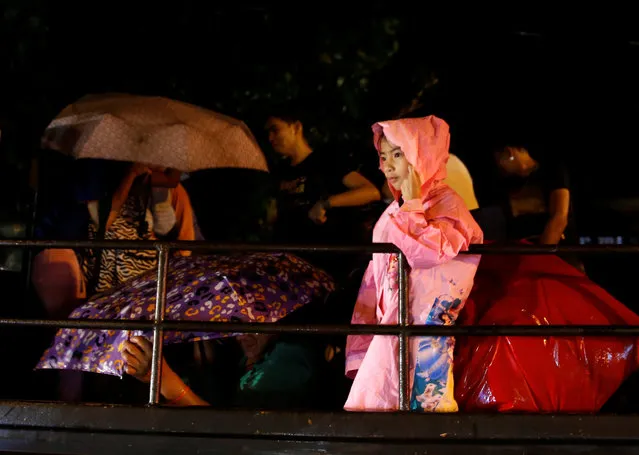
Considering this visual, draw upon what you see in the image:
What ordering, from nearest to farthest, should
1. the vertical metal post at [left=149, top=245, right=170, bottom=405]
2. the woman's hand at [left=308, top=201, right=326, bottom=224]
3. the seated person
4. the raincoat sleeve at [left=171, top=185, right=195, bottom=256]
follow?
the vertical metal post at [left=149, top=245, right=170, bottom=405] < the seated person < the woman's hand at [left=308, top=201, right=326, bottom=224] < the raincoat sleeve at [left=171, top=185, right=195, bottom=256]

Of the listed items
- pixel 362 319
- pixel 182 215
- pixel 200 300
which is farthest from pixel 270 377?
pixel 182 215

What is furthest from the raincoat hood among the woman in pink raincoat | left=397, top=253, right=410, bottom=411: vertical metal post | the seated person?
the seated person

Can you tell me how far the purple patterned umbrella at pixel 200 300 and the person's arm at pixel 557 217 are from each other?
1.36 meters

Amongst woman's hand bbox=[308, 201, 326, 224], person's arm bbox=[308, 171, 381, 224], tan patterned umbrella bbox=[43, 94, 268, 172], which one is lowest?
woman's hand bbox=[308, 201, 326, 224]

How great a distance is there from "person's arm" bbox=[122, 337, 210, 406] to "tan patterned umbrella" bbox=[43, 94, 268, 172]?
123cm

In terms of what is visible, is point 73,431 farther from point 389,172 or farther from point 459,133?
point 459,133

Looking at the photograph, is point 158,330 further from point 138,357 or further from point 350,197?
point 350,197

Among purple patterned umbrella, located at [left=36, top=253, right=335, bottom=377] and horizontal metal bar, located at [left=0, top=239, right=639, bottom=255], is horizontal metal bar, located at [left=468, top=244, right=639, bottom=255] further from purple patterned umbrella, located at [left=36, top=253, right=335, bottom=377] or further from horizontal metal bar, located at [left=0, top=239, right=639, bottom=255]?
purple patterned umbrella, located at [left=36, top=253, right=335, bottom=377]

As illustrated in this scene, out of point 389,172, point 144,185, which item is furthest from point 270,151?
point 389,172

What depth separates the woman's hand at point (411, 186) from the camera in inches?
134

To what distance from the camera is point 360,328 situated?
3385 mm

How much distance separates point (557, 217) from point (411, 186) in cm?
174

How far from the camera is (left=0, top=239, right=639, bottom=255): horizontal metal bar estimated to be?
3408 millimetres

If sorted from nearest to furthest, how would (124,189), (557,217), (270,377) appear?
(270,377), (557,217), (124,189)
